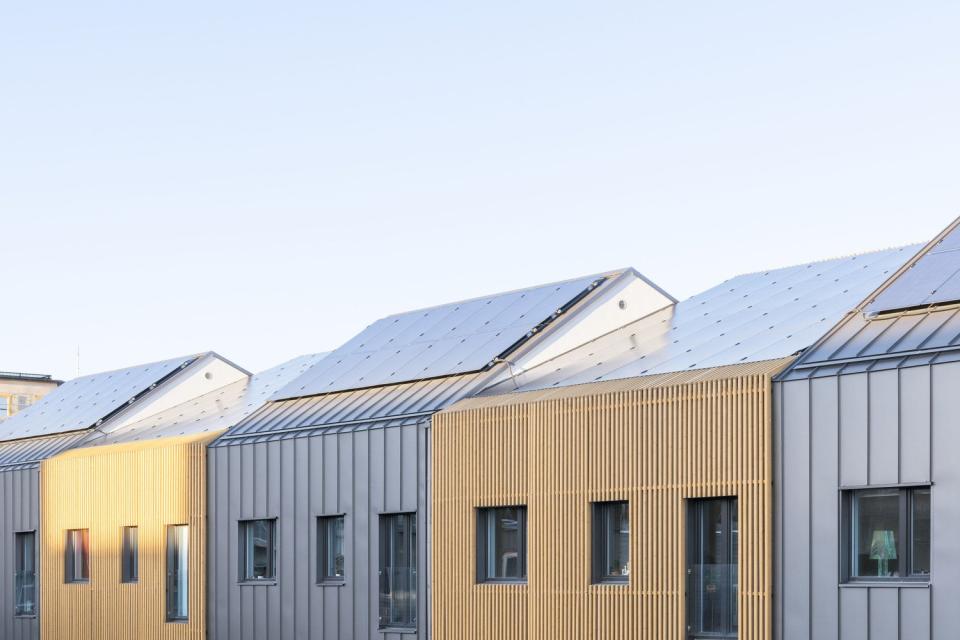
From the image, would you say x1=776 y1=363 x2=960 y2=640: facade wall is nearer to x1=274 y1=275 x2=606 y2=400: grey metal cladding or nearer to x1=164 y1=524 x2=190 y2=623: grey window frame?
x1=274 y1=275 x2=606 y2=400: grey metal cladding

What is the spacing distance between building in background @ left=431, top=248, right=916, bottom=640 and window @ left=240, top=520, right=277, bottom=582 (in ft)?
17.4

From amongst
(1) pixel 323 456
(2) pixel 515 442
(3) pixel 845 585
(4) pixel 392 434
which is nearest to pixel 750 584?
(3) pixel 845 585

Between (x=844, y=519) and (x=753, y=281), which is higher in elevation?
(x=753, y=281)

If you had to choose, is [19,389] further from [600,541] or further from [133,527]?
[600,541]

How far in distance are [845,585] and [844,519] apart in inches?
33.2

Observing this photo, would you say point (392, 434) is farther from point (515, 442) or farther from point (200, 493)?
point (200, 493)

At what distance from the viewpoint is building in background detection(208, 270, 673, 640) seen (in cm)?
2841

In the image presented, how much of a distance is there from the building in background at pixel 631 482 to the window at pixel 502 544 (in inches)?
1.0

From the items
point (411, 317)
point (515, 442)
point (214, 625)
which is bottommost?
point (214, 625)

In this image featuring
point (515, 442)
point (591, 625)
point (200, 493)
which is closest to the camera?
point (591, 625)

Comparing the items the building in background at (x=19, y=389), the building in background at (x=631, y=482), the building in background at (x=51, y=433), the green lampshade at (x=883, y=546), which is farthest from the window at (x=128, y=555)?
the building in background at (x=19, y=389)

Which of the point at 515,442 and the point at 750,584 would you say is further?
the point at 515,442

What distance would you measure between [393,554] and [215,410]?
37.0 ft

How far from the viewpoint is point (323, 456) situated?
1187 inches
